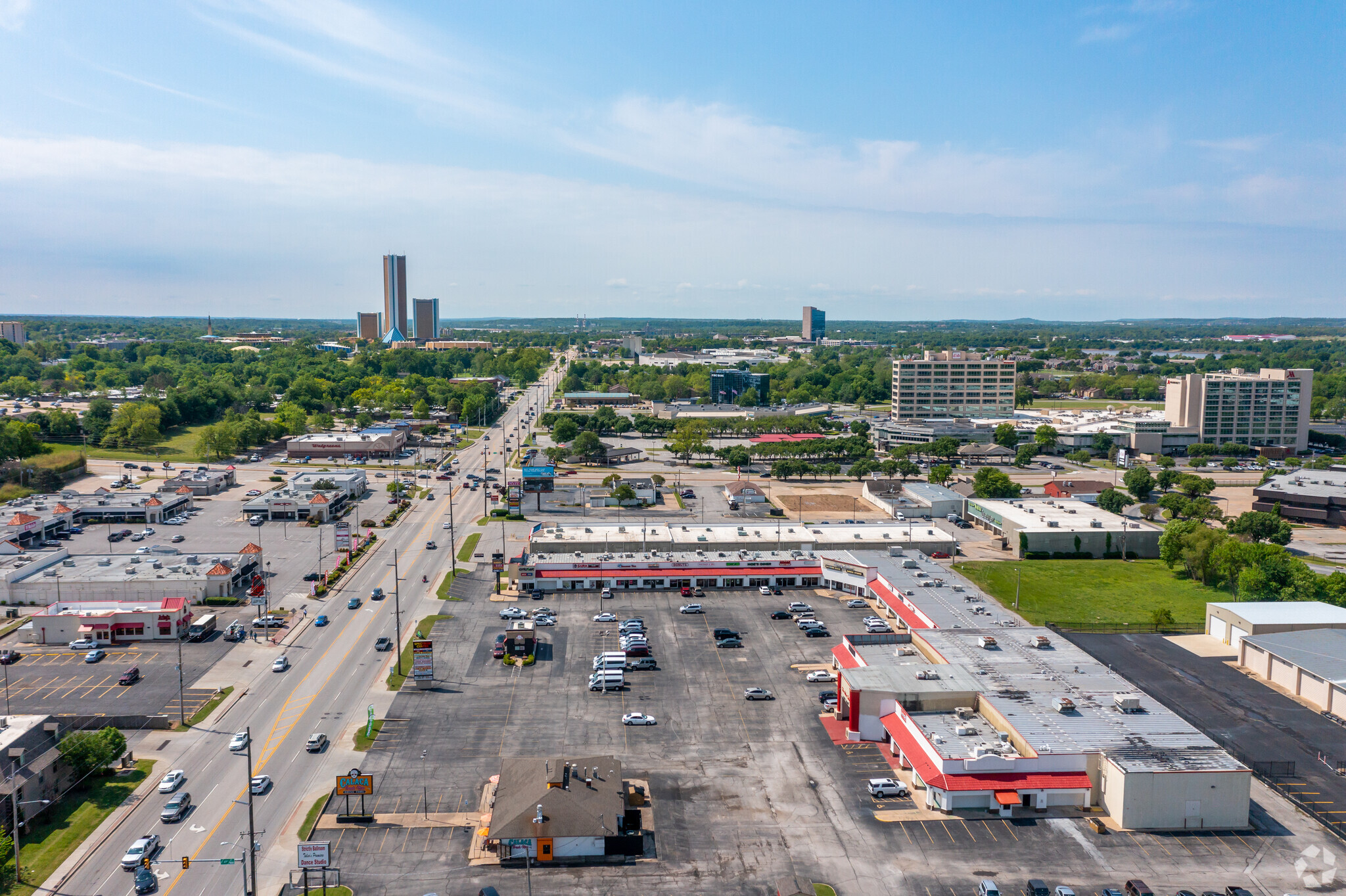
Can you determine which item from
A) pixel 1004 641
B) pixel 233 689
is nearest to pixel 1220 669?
pixel 1004 641

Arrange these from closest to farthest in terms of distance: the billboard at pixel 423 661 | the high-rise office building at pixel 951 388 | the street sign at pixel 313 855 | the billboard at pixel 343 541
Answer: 1. the street sign at pixel 313 855
2. the billboard at pixel 423 661
3. the billboard at pixel 343 541
4. the high-rise office building at pixel 951 388

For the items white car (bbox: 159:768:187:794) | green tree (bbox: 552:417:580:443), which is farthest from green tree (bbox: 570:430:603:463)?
white car (bbox: 159:768:187:794)

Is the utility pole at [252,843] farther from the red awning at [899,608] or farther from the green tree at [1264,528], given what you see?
the green tree at [1264,528]

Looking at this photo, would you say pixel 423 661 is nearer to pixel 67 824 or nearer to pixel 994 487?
pixel 67 824

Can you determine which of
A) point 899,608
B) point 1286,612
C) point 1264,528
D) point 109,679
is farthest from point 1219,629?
point 109,679

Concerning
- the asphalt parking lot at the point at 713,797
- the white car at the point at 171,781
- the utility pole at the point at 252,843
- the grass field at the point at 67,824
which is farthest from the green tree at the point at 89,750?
the asphalt parking lot at the point at 713,797

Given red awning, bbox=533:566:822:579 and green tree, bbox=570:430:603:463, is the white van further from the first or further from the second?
green tree, bbox=570:430:603:463
